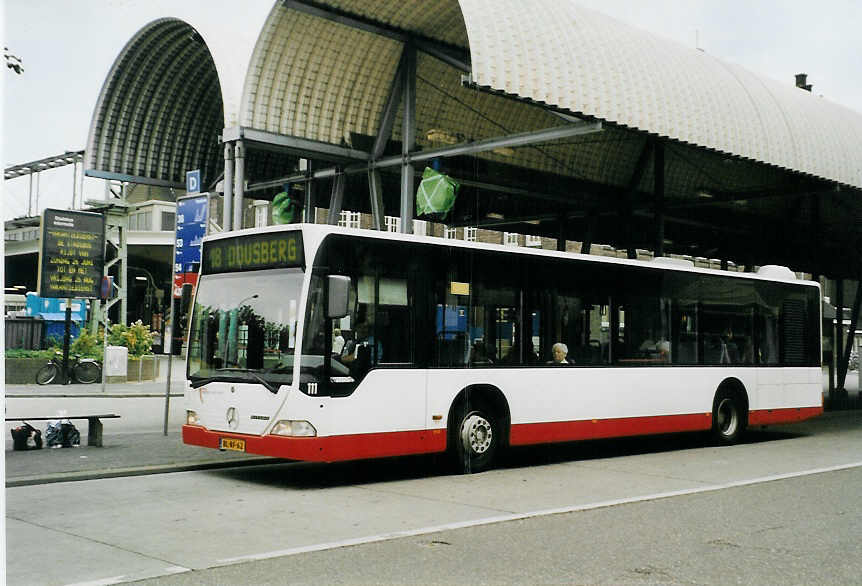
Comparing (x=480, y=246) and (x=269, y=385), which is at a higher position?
(x=480, y=246)

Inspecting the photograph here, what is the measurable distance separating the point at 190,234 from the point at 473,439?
19.0 feet

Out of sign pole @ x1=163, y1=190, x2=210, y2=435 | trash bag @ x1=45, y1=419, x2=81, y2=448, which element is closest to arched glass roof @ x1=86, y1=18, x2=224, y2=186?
sign pole @ x1=163, y1=190, x2=210, y2=435

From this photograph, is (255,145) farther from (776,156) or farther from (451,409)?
(776,156)

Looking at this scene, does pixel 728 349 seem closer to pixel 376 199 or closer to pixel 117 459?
pixel 376 199

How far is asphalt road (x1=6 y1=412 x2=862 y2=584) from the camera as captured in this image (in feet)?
22.0

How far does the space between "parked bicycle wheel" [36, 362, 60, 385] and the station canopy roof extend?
32.9ft

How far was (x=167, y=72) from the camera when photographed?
21.2 meters

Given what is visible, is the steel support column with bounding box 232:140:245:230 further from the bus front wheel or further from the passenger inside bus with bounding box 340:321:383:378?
the bus front wheel

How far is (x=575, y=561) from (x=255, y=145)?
12902 millimetres

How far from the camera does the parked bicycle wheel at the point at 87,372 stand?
30.1 m

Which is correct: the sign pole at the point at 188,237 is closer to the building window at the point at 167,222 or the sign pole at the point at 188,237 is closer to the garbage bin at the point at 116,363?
the garbage bin at the point at 116,363

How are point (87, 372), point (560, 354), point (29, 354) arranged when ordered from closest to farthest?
point (560, 354) < point (87, 372) < point (29, 354)

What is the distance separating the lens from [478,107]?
2206cm

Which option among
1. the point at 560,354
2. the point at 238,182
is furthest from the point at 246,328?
the point at 238,182
